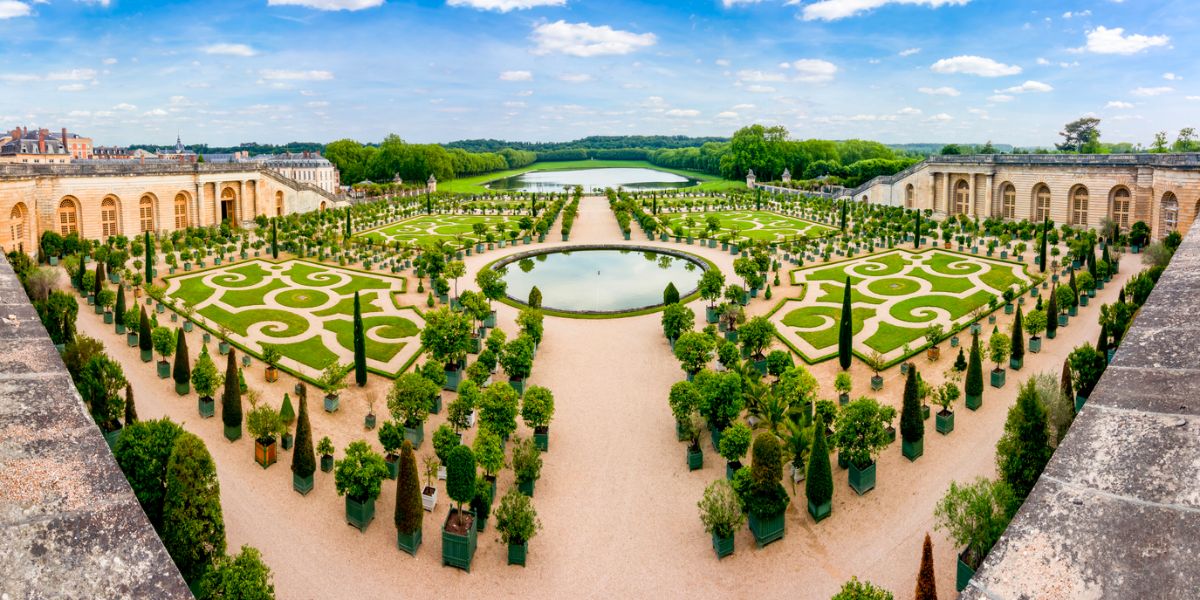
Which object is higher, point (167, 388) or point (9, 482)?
point (9, 482)

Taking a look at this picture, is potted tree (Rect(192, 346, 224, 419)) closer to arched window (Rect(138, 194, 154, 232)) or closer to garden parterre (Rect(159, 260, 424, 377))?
garden parterre (Rect(159, 260, 424, 377))

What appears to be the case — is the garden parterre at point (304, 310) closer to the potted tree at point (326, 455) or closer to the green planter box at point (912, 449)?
the potted tree at point (326, 455)

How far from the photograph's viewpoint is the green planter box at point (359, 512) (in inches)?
629

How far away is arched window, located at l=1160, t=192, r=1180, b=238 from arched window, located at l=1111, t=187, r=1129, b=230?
4472 millimetres

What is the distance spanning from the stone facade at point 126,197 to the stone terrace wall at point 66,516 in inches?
1549

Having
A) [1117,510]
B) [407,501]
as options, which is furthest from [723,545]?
[1117,510]

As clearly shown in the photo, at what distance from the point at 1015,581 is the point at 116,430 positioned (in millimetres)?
20740

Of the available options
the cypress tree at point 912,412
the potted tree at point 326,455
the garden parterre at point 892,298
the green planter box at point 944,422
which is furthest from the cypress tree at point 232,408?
the green planter box at point 944,422

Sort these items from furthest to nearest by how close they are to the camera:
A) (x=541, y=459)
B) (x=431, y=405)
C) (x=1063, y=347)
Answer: (x=1063, y=347), (x=431, y=405), (x=541, y=459)

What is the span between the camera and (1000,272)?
38.2 metres

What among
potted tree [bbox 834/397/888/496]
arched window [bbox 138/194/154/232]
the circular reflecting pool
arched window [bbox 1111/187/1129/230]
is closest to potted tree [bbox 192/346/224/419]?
the circular reflecting pool

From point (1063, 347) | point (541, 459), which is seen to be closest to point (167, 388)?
point (541, 459)

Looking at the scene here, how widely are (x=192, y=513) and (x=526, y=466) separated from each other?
22.6 feet

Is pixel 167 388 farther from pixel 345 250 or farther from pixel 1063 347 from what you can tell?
pixel 1063 347
